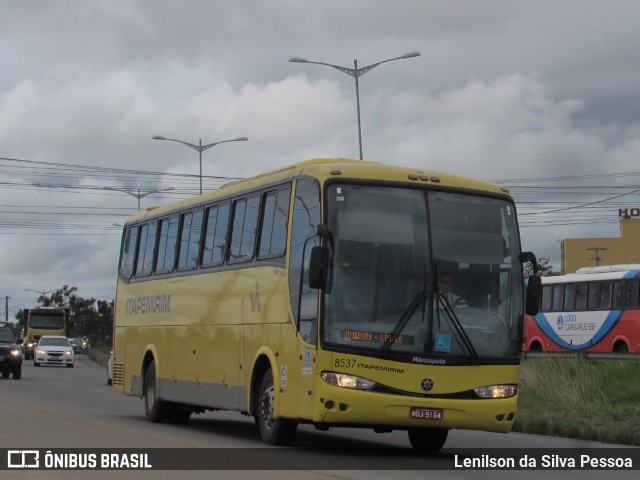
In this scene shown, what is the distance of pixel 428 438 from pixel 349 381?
252cm

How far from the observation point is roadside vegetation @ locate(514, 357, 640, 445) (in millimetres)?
21000

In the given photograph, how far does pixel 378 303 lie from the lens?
51.0ft

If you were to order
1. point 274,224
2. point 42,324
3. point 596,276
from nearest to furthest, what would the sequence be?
point 274,224 < point 596,276 < point 42,324

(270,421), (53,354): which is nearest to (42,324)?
(53,354)

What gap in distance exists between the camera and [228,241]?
19469 mm

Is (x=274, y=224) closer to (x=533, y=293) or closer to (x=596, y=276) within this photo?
(x=533, y=293)

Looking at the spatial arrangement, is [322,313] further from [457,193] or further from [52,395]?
[52,395]

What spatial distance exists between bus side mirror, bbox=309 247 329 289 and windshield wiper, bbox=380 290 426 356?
1.07m

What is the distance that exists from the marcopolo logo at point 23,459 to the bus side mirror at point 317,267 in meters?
3.70

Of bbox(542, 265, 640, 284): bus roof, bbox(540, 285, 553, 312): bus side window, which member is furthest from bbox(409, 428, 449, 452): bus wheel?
bbox(540, 285, 553, 312): bus side window

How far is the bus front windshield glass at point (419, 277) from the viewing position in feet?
50.9

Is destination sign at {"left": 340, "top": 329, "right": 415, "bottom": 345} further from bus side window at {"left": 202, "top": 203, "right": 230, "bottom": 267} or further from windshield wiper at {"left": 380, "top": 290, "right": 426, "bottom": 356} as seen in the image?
bus side window at {"left": 202, "top": 203, "right": 230, "bottom": 267}

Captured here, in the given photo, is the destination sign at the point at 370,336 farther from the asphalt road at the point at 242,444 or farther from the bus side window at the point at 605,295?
the bus side window at the point at 605,295

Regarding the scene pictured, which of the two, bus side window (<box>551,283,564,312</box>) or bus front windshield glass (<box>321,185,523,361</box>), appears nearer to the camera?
bus front windshield glass (<box>321,185,523,361</box>)
